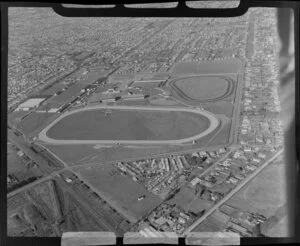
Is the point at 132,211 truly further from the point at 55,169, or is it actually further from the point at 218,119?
the point at 218,119

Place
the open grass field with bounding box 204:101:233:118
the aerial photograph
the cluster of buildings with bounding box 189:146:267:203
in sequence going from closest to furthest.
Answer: the aerial photograph → the cluster of buildings with bounding box 189:146:267:203 → the open grass field with bounding box 204:101:233:118

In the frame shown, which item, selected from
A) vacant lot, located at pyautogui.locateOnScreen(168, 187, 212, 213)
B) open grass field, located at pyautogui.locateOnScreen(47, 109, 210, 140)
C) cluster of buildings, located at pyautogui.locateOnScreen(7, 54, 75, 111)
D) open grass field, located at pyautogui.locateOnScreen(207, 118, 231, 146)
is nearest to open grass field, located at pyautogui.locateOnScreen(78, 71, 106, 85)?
cluster of buildings, located at pyautogui.locateOnScreen(7, 54, 75, 111)

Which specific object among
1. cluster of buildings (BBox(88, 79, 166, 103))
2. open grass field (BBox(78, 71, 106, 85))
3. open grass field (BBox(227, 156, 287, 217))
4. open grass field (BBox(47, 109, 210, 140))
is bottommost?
open grass field (BBox(227, 156, 287, 217))

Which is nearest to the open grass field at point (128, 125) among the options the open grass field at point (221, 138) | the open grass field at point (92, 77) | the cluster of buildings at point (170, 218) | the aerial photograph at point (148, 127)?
the aerial photograph at point (148, 127)

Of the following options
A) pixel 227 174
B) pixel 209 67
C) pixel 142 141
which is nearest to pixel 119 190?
pixel 142 141

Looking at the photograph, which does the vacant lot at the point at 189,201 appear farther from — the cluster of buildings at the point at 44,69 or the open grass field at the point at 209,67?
the cluster of buildings at the point at 44,69

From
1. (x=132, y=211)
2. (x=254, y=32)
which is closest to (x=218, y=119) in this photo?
(x=254, y=32)

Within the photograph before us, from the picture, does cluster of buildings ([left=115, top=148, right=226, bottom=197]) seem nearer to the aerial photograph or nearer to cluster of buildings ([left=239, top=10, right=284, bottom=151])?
the aerial photograph
